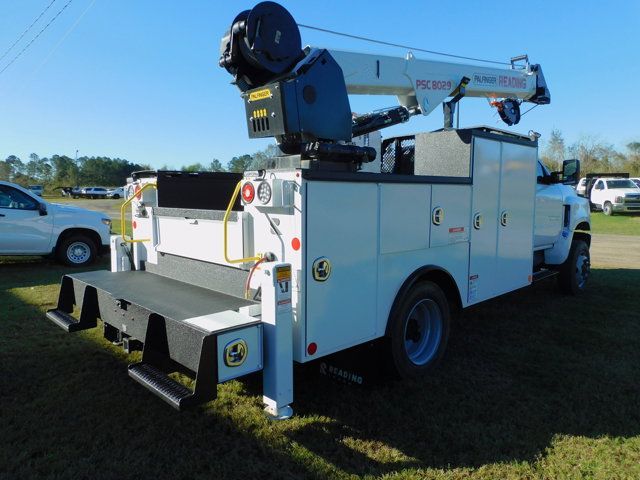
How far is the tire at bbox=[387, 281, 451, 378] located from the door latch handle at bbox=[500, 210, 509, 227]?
4.13ft

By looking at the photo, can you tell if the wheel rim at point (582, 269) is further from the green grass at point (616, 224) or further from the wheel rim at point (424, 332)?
the green grass at point (616, 224)

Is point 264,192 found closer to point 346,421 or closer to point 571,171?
point 346,421

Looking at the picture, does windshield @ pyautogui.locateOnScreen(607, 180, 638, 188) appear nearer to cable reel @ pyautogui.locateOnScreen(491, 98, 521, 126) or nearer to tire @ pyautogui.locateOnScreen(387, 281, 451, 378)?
cable reel @ pyautogui.locateOnScreen(491, 98, 521, 126)

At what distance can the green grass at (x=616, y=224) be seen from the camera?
1895cm

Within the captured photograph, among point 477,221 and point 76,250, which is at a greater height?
point 477,221

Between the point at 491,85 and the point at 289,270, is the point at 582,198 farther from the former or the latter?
the point at 289,270

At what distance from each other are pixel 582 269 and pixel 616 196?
21.6 meters

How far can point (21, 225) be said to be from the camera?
29.7ft

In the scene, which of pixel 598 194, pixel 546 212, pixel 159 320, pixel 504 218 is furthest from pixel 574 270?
pixel 598 194

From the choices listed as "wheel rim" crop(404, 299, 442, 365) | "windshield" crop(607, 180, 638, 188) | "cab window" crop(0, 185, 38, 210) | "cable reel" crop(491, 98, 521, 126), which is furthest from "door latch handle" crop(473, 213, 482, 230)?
"windshield" crop(607, 180, 638, 188)

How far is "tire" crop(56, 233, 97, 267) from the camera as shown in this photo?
31.3 feet

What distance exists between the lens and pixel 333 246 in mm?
3117

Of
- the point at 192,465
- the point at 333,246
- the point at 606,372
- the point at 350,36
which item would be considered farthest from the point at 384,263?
the point at 350,36

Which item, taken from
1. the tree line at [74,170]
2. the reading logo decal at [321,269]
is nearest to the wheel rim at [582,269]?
the reading logo decal at [321,269]
